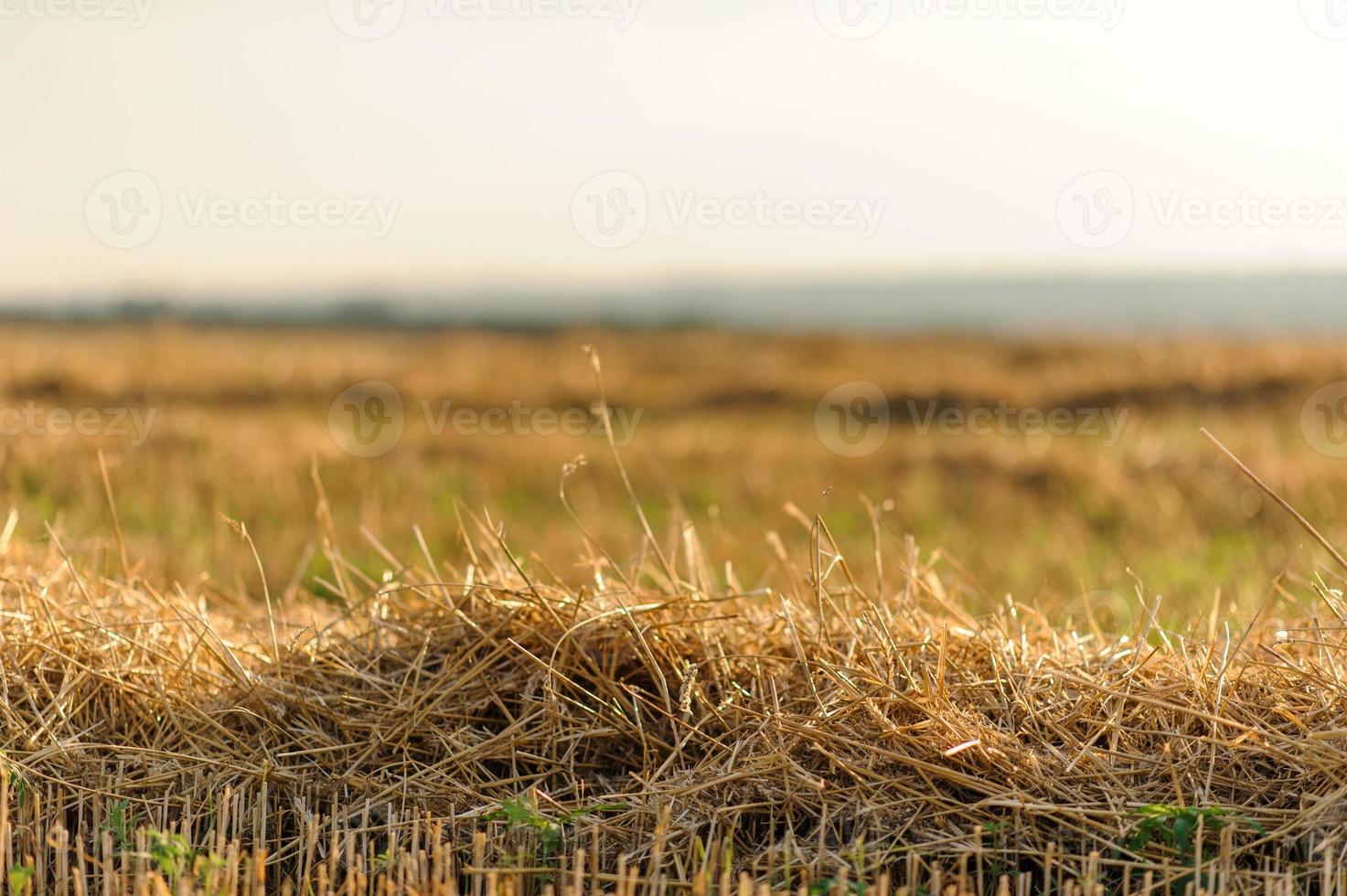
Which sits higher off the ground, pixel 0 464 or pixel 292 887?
pixel 0 464

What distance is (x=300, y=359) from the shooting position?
16.5 metres

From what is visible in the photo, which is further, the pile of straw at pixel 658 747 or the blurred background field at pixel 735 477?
the blurred background field at pixel 735 477

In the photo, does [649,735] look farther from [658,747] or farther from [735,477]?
[735,477]

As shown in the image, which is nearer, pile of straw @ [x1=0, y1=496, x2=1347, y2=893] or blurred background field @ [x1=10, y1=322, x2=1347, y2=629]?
pile of straw @ [x1=0, y1=496, x2=1347, y2=893]

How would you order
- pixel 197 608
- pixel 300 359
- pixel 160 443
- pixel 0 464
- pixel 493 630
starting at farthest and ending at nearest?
1. pixel 300 359
2. pixel 160 443
3. pixel 0 464
4. pixel 197 608
5. pixel 493 630

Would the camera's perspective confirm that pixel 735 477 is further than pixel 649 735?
Yes

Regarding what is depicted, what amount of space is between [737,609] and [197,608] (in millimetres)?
1727

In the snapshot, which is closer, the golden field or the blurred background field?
the golden field

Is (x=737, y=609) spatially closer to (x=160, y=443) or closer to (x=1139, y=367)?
(x=160, y=443)

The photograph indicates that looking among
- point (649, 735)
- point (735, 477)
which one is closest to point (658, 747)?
point (649, 735)

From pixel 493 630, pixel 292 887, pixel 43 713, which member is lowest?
pixel 292 887

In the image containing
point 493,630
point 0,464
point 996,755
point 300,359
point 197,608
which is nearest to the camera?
point 996,755

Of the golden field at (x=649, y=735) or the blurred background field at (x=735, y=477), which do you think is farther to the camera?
the blurred background field at (x=735, y=477)

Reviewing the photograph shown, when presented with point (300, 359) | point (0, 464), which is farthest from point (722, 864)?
point (300, 359)
